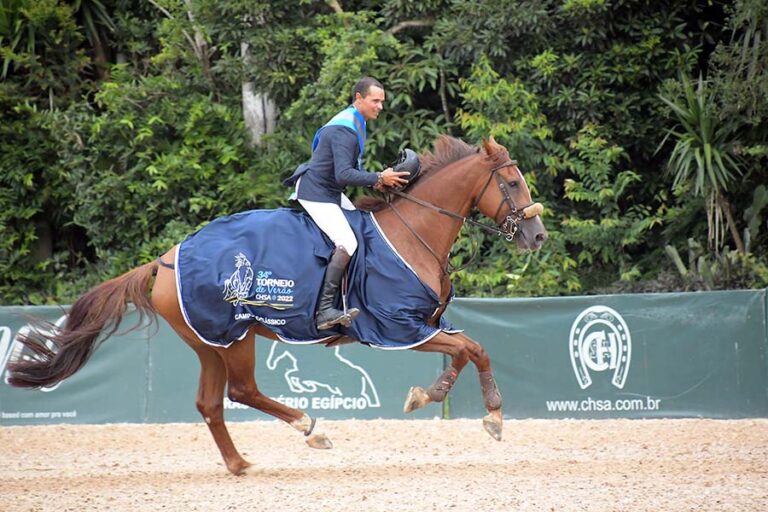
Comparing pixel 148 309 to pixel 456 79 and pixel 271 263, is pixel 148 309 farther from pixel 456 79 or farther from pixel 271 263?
pixel 456 79

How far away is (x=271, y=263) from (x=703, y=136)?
28.0 feet

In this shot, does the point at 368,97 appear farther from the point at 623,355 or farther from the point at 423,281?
the point at 623,355

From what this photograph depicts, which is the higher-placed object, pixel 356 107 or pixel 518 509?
pixel 356 107

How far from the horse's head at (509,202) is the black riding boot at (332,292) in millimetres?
1226

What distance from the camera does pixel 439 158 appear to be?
8.05 meters

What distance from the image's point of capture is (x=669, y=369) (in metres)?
11.1

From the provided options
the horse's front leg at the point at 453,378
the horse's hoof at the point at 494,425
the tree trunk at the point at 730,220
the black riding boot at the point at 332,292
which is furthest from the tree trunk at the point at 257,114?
the horse's hoof at the point at 494,425

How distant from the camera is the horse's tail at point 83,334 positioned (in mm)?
8047

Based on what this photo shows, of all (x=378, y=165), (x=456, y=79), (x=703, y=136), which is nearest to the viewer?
→ (x=703, y=136)

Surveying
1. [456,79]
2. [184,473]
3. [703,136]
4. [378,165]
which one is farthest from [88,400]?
[703,136]

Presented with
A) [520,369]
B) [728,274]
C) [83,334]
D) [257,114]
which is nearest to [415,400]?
[83,334]

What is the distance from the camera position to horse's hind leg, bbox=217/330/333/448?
309 inches

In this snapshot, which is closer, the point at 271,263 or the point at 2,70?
the point at 271,263

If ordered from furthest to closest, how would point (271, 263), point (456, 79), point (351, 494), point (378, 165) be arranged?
point (456, 79)
point (378, 165)
point (271, 263)
point (351, 494)
